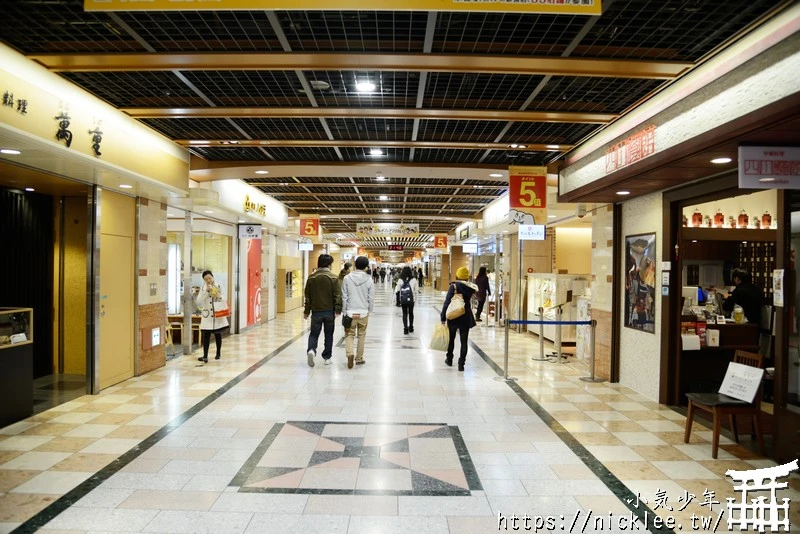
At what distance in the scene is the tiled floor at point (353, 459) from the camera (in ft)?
10.7

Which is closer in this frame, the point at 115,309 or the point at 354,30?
the point at 354,30

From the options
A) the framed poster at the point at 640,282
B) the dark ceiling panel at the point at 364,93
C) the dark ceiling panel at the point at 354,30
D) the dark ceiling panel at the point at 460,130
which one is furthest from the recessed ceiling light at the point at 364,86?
the framed poster at the point at 640,282

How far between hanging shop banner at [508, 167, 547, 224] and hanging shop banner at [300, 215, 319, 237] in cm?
909

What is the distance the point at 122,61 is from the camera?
439 cm

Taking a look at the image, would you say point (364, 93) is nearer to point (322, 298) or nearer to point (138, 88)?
point (138, 88)

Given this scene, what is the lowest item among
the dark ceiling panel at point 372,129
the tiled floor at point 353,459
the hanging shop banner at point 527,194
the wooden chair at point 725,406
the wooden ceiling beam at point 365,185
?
the tiled floor at point 353,459

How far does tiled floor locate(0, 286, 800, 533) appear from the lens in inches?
128

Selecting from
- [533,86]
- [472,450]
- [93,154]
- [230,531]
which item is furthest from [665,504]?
[93,154]

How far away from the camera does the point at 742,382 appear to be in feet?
14.5

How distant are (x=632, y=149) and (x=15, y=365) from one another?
258 inches

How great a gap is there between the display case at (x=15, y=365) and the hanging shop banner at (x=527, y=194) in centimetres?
604

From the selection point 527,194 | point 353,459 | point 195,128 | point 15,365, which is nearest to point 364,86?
point 195,128

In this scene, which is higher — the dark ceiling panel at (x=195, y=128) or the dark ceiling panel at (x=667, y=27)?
the dark ceiling panel at (x=195, y=128)

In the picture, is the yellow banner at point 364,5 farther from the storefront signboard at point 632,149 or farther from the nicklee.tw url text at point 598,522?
the nicklee.tw url text at point 598,522
